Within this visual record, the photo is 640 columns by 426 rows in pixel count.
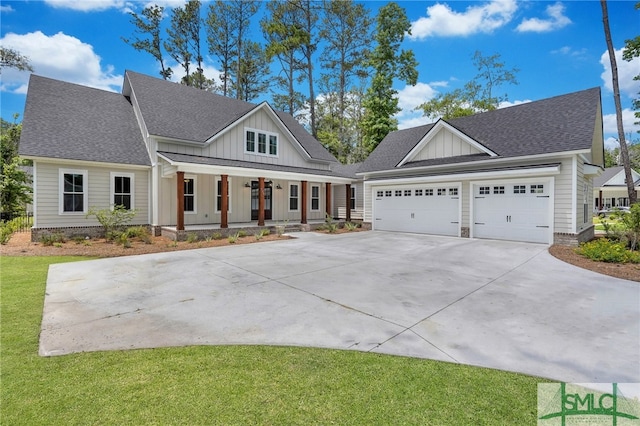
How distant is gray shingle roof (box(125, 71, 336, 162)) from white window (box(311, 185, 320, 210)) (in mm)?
1954

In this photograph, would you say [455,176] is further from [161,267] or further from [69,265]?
[69,265]

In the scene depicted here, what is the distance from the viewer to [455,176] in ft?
43.6

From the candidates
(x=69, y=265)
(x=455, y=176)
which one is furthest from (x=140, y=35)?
(x=455, y=176)

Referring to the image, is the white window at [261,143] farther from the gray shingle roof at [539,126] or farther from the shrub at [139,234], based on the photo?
the shrub at [139,234]

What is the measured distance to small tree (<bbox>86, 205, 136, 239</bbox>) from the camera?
1159 cm

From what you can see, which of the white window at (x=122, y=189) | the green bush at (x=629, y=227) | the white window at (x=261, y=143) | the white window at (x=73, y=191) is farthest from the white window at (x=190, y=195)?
the green bush at (x=629, y=227)

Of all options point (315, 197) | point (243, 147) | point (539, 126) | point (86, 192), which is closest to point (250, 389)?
point (86, 192)

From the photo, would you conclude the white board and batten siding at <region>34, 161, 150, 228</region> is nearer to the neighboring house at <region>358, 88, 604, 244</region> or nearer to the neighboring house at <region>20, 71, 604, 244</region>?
the neighboring house at <region>20, 71, 604, 244</region>

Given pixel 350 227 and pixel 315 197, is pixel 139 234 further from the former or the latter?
pixel 315 197

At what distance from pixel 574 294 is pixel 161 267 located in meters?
8.88

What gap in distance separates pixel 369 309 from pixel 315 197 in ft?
49.8

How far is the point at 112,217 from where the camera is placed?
39.2 feet

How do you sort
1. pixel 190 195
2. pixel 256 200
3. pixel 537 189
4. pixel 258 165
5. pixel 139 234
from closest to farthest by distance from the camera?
pixel 537 189, pixel 139 234, pixel 190 195, pixel 258 165, pixel 256 200

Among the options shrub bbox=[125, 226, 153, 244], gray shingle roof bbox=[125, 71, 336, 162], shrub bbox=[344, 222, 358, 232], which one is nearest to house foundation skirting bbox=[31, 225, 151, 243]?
shrub bbox=[125, 226, 153, 244]
